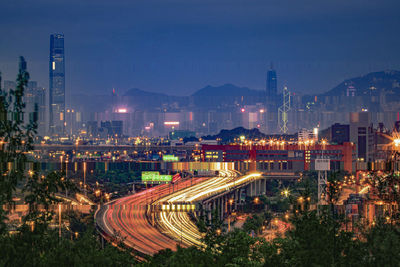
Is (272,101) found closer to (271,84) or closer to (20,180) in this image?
(271,84)

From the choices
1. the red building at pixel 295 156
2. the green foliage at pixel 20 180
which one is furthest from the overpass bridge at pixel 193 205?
the red building at pixel 295 156

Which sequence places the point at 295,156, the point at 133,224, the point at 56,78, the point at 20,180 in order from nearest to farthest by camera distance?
the point at 20,180 → the point at 133,224 → the point at 295,156 → the point at 56,78

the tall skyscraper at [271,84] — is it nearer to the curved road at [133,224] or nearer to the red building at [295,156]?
the red building at [295,156]

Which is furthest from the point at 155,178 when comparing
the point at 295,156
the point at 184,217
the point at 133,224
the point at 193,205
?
the point at 133,224

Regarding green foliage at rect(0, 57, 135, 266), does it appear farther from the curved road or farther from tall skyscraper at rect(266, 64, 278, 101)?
tall skyscraper at rect(266, 64, 278, 101)

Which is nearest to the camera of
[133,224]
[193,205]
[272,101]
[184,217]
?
[133,224]

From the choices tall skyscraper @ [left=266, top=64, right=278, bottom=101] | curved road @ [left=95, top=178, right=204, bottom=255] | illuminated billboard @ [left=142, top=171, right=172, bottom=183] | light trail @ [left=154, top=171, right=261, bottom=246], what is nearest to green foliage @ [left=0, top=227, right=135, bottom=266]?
curved road @ [left=95, top=178, right=204, bottom=255]

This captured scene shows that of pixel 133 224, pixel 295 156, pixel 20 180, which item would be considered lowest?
pixel 133 224

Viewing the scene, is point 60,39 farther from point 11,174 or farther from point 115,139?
point 11,174
